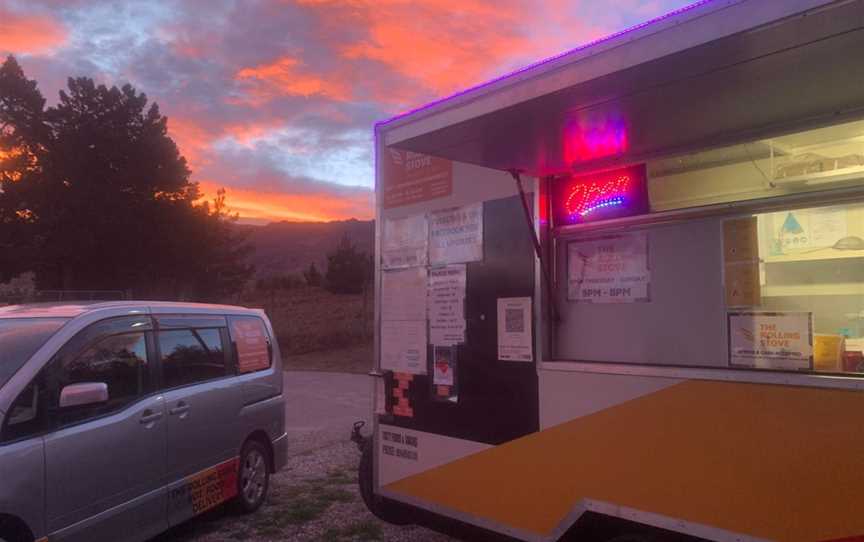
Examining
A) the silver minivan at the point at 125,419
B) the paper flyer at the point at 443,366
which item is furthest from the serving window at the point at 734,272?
the silver minivan at the point at 125,419

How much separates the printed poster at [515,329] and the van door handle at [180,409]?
2.72 m

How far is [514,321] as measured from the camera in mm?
3605

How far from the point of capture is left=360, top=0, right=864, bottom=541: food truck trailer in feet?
7.97

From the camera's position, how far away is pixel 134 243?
31172 mm

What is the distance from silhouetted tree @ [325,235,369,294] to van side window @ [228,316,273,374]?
1068 inches

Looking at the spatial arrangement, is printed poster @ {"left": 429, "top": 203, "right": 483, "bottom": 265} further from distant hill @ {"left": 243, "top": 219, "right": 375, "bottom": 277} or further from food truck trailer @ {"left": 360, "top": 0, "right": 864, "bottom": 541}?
distant hill @ {"left": 243, "top": 219, "right": 375, "bottom": 277}

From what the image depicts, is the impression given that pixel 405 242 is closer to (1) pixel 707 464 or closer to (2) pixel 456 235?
(2) pixel 456 235

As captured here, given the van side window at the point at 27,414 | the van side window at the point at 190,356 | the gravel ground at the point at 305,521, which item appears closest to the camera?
the van side window at the point at 27,414

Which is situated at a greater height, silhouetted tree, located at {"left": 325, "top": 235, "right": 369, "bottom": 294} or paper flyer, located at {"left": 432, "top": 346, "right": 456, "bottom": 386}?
silhouetted tree, located at {"left": 325, "top": 235, "right": 369, "bottom": 294}

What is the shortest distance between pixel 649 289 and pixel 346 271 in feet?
105

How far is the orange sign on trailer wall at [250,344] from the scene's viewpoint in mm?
6289

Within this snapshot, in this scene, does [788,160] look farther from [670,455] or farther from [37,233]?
[37,233]

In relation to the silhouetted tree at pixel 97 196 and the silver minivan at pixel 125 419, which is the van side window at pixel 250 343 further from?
the silhouetted tree at pixel 97 196

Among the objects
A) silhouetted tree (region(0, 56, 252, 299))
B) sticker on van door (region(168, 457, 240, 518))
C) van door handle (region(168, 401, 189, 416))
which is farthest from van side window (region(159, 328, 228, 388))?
silhouetted tree (region(0, 56, 252, 299))
